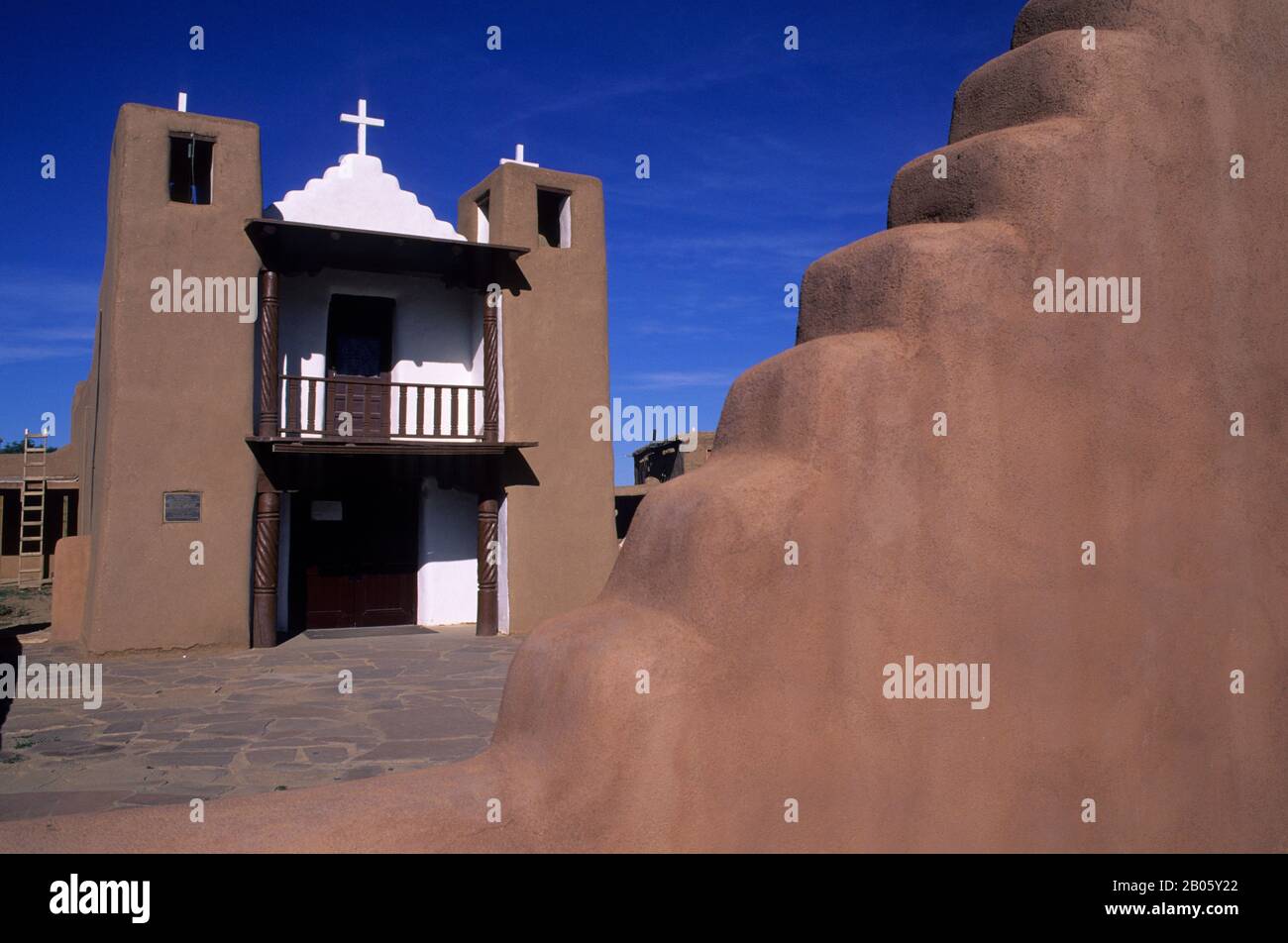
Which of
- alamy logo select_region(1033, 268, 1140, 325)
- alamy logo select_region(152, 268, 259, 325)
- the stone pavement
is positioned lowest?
the stone pavement

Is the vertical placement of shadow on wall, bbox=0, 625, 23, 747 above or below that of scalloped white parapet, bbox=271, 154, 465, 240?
below

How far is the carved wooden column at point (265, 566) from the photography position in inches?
443

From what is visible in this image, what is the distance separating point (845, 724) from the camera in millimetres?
2576

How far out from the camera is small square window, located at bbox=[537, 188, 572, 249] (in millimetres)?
13609

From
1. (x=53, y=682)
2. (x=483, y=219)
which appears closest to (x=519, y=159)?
(x=483, y=219)

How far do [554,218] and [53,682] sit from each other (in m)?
8.92

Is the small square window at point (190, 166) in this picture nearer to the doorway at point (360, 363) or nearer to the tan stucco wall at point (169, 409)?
the tan stucco wall at point (169, 409)

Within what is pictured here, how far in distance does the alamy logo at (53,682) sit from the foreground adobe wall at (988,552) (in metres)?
6.92

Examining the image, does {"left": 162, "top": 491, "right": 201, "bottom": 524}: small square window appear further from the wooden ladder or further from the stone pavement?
the wooden ladder

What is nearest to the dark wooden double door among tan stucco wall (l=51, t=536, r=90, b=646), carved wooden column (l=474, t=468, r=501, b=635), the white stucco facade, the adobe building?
the white stucco facade
